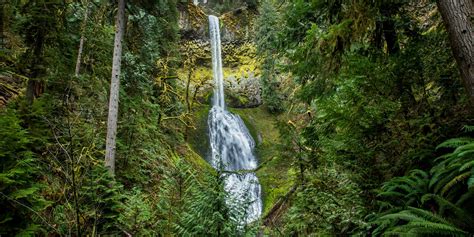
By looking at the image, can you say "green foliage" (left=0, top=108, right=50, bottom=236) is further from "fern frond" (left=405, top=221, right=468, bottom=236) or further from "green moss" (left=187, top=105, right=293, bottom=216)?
"green moss" (left=187, top=105, right=293, bottom=216)

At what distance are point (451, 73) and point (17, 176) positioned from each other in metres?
6.49

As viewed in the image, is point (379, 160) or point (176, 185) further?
point (176, 185)

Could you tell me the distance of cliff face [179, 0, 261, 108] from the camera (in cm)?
3105

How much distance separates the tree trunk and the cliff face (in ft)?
A: 86.0

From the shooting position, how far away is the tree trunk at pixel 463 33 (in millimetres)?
3248

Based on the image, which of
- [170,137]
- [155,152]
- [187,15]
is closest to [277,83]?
[187,15]

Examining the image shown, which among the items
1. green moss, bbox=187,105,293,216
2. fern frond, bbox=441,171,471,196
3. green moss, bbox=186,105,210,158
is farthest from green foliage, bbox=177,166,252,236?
green moss, bbox=186,105,210,158

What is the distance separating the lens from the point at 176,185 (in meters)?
6.07

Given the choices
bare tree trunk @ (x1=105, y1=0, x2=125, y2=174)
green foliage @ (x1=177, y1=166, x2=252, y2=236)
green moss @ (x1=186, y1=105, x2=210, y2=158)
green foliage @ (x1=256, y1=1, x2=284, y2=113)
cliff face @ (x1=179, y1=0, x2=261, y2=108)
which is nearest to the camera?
green foliage @ (x1=177, y1=166, x2=252, y2=236)

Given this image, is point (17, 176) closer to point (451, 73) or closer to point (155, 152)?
point (451, 73)

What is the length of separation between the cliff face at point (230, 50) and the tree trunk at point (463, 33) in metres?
26.2

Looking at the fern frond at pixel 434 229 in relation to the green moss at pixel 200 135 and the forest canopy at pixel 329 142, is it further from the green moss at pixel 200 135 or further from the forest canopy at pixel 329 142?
the green moss at pixel 200 135

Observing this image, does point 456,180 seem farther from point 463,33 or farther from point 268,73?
point 268,73

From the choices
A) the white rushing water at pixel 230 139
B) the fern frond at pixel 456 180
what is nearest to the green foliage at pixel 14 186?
the fern frond at pixel 456 180
